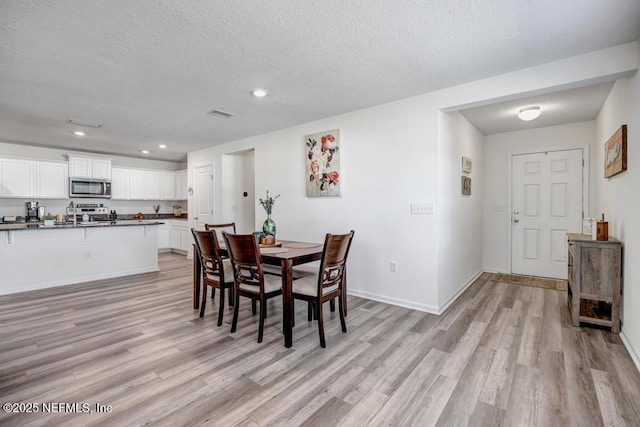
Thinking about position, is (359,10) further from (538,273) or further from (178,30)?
(538,273)

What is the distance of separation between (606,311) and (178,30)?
452cm

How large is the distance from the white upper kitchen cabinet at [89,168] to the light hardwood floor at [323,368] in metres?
3.66

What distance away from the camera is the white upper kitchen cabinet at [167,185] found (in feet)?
25.1

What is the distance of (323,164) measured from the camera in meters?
4.13

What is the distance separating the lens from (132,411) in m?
1.72

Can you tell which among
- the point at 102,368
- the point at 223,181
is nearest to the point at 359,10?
the point at 102,368

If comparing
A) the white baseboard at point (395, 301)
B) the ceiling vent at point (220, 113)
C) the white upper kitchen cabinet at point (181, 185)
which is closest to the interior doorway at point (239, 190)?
the ceiling vent at point (220, 113)

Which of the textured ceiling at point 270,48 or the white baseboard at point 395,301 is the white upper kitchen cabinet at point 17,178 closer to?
the textured ceiling at point 270,48

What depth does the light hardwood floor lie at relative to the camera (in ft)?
5.57

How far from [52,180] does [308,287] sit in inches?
244

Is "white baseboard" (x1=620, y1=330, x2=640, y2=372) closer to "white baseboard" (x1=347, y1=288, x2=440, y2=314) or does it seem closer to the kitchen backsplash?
"white baseboard" (x1=347, y1=288, x2=440, y2=314)

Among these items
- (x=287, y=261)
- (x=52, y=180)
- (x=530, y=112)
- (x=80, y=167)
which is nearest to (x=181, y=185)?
(x=80, y=167)

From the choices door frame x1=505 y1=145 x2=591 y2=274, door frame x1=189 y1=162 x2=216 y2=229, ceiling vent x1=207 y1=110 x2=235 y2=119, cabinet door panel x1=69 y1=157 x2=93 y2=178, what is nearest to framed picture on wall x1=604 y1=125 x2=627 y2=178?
door frame x1=505 y1=145 x2=591 y2=274

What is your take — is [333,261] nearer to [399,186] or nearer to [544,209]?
[399,186]
